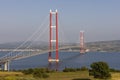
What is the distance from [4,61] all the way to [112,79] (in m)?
17.1

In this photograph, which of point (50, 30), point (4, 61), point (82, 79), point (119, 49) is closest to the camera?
point (82, 79)

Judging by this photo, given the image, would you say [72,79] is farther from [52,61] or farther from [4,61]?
[52,61]

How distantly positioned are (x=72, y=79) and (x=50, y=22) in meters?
23.9

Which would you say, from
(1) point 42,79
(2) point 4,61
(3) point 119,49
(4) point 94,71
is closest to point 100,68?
(4) point 94,71

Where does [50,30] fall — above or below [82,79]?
above

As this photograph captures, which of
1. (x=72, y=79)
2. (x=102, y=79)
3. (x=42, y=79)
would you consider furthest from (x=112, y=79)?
(x=42, y=79)

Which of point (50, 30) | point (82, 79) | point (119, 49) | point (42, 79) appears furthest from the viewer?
point (119, 49)

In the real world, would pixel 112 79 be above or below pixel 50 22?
below

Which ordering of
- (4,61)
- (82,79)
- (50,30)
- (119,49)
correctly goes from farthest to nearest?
(119,49) < (50,30) < (4,61) < (82,79)

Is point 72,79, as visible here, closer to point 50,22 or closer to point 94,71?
point 94,71

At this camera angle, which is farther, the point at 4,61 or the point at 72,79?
the point at 4,61

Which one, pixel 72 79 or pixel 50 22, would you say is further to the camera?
pixel 50 22

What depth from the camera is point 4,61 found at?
37.1 m

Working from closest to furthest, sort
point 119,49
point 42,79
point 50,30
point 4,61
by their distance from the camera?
point 42,79, point 4,61, point 50,30, point 119,49
